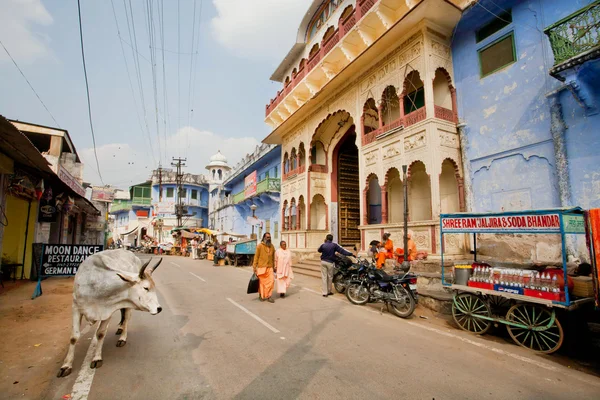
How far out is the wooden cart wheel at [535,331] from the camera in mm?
4777

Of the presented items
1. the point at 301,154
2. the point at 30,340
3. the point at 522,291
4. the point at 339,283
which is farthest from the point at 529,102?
the point at 30,340

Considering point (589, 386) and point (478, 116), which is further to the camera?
point (478, 116)

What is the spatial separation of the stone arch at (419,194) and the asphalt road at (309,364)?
22.8 ft

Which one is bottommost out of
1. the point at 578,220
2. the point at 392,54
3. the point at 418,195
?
the point at 578,220

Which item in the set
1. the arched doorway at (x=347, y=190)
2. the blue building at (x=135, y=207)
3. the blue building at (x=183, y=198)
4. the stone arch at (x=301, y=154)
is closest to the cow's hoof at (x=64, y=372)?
the arched doorway at (x=347, y=190)

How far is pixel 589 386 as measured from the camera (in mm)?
3709

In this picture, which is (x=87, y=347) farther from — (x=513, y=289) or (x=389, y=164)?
(x=389, y=164)

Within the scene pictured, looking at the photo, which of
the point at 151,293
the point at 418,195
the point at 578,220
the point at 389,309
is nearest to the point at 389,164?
the point at 418,195

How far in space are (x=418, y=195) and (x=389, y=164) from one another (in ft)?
6.68

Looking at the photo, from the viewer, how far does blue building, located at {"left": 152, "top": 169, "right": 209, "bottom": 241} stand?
149ft

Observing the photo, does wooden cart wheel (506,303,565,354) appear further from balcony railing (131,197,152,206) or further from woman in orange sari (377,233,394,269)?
balcony railing (131,197,152,206)

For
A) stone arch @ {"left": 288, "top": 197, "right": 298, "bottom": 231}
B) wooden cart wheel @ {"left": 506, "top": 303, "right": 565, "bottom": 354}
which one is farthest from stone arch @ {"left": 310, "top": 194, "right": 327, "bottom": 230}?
wooden cart wheel @ {"left": 506, "top": 303, "right": 565, "bottom": 354}

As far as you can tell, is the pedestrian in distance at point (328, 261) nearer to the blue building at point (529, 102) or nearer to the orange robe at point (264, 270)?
the orange robe at point (264, 270)

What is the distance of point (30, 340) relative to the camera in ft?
16.5
